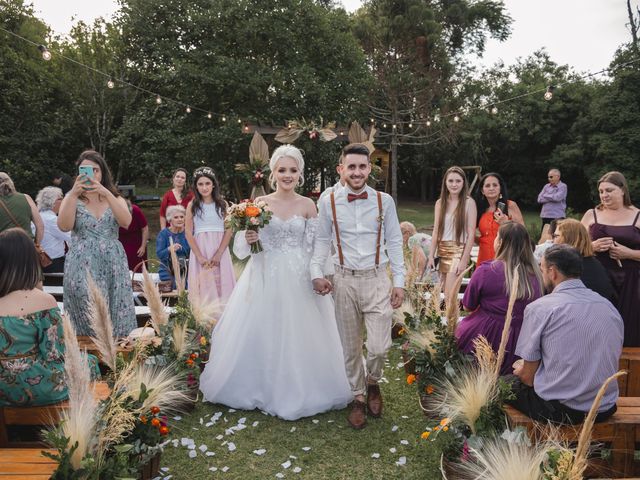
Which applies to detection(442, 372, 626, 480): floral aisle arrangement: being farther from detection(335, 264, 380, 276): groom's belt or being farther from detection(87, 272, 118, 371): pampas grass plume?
detection(87, 272, 118, 371): pampas grass plume

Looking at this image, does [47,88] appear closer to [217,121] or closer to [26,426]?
[217,121]

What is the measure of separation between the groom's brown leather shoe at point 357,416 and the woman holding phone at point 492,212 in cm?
296

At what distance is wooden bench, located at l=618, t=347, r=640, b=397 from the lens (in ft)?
12.7

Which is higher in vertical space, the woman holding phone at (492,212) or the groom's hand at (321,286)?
the woman holding phone at (492,212)

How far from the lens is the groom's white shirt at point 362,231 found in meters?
4.08

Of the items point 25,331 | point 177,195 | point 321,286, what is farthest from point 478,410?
point 177,195

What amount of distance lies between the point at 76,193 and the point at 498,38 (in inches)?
1190

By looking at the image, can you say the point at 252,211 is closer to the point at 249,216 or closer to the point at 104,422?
the point at 249,216

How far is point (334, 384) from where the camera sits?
438 centimetres

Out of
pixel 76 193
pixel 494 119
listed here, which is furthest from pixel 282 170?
pixel 494 119

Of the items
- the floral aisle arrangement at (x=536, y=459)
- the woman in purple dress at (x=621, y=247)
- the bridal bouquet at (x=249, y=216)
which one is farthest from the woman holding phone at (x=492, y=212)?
the floral aisle arrangement at (x=536, y=459)

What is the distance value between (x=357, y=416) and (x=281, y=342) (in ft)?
2.90

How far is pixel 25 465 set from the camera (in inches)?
97.0

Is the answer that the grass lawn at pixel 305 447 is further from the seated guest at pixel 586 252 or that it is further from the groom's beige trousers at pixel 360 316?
the seated guest at pixel 586 252
